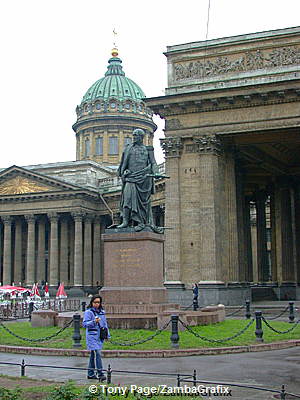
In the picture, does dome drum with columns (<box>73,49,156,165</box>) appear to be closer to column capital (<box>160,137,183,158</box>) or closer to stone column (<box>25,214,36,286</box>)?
stone column (<box>25,214,36,286</box>)

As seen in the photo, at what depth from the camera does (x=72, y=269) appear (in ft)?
A: 268

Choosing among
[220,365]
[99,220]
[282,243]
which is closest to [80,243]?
[99,220]

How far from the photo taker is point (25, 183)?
80.9 metres

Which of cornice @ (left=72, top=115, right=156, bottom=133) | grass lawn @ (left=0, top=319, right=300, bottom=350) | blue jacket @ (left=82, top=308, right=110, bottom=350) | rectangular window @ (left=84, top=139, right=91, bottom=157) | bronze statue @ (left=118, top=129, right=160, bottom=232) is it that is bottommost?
grass lawn @ (left=0, top=319, right=300, bottom=350)

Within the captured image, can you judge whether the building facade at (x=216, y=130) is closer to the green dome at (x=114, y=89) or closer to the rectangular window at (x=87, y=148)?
the rectangular window at (x=87, y=148)

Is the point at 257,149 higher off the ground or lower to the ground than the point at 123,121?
lower

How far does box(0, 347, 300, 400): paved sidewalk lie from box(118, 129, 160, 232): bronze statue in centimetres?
590

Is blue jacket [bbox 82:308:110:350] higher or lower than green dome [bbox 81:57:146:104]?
lower

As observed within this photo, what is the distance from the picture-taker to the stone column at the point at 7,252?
268ft

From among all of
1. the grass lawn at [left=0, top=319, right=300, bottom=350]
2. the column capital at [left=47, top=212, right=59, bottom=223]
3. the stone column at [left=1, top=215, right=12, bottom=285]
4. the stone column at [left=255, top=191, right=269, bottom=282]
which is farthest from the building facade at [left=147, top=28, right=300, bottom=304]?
the stone column at [left=1, top=215, right=12, bottom=285]

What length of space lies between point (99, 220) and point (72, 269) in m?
7.22

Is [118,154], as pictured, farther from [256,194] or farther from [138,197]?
[138,197]

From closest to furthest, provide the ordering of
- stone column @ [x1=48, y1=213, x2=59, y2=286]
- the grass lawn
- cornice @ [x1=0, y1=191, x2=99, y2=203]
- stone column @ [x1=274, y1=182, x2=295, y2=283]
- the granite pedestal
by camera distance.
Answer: the grass lawn, the granite pedestal, stone column @ [x1=274, y1=182, x2=295, y2=283], cornice @ [x1=0, y1=191, x2=99, y2=203], stone column @ [x1=48, y1=213, x2=59, y2=286]

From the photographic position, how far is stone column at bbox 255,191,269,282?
182ft
